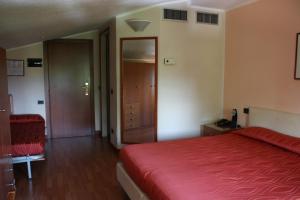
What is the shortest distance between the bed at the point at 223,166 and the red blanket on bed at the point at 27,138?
4.07 feet

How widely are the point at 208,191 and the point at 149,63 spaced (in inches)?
106

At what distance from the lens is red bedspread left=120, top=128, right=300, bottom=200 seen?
177 cm

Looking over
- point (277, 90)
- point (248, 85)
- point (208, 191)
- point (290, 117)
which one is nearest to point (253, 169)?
point (208, 191)

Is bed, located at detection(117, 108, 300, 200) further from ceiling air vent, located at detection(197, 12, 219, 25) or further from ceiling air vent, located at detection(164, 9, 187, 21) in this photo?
ceiling air vent, located at detection(164, 9, 187, 21)

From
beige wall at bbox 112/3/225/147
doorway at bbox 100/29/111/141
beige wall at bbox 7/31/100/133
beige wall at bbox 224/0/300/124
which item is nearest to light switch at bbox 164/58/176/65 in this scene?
beige wall at bbox 112/3/225/147

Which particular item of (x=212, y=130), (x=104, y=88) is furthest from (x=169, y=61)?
(x=104, y=88)

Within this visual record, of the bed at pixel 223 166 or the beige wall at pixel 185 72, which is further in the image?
the beige wall at pixel 185 72

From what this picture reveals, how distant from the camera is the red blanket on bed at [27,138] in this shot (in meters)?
3.21

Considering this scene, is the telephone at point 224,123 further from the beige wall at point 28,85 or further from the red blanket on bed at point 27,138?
the beige wall at point 28,85

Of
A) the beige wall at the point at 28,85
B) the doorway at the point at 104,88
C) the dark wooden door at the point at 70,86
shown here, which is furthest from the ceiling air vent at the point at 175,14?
the beige wall at the point at 28,85

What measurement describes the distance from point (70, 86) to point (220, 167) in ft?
13.1

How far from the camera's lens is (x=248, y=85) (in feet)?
12.4

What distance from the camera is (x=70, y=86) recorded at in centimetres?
535

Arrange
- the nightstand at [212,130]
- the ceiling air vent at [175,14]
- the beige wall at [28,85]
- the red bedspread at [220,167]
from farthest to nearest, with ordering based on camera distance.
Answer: the beige wall at [28,85], the ceiling air vent at [175,14], the nightstand at [212,130], the red bedspread at [220,167]
